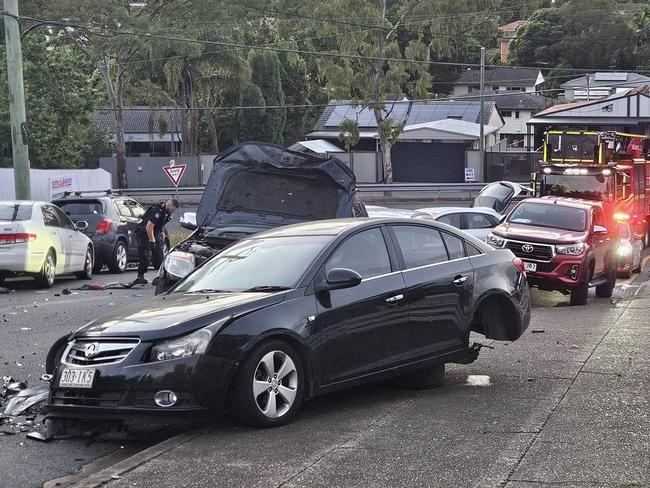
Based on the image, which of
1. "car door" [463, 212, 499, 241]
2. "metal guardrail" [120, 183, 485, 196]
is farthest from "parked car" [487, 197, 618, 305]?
"metal guardrail" [120, 183, 485, 196]

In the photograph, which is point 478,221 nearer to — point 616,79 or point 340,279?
point 340,279

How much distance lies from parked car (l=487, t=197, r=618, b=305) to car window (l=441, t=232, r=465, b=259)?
774 centimetres

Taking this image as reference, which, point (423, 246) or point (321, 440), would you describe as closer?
point (321, 440)

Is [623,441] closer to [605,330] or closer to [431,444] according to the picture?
[431,444]

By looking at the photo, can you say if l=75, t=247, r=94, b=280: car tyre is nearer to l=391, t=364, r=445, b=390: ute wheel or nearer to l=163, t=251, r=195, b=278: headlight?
l=163, t=251, r=195, b=278: headlight

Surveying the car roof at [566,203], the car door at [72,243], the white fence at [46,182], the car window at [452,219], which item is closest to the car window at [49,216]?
the car door at [72,243]

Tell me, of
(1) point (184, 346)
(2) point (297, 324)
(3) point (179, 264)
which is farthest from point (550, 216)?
(1) point (184, 346)

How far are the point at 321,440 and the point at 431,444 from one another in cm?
74

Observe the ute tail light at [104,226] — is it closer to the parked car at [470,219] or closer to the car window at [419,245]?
the parked car at [470,219]

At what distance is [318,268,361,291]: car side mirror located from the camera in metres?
7.70

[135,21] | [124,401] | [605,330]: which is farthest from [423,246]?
[135,21]

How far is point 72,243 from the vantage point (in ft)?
61.8

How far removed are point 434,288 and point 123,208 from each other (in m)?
14.8

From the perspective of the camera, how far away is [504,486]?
18.9 ft
